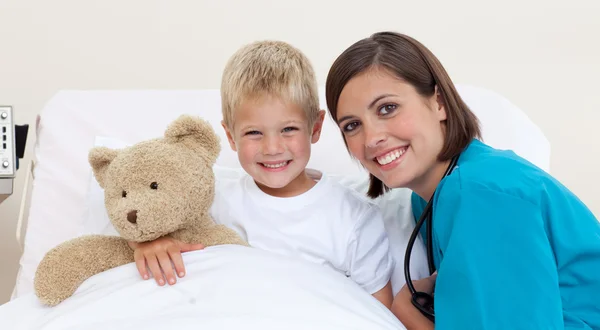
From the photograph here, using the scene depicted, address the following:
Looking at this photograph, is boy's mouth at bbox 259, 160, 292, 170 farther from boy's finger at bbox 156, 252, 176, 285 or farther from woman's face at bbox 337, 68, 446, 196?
boy's finger at bbox 156, 252, 176, 285

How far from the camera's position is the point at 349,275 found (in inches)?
50.2

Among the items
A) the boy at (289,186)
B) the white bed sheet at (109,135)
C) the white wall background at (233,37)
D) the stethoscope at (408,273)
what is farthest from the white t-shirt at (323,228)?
the white wall background at (233,37)

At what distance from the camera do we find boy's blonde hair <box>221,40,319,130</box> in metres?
1.23

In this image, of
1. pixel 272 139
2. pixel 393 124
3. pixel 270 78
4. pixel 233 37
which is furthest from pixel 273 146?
pixel 233 37

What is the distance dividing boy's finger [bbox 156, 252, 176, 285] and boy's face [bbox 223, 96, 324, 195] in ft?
0.92

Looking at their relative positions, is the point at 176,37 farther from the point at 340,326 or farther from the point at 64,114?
the point at 340,326

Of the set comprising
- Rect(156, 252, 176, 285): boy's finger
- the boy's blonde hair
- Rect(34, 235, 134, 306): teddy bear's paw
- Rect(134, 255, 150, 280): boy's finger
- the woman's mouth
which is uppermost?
the boy's blonde hair

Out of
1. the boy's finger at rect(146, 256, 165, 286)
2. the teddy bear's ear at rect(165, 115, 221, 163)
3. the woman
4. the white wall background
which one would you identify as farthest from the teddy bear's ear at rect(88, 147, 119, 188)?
the white wall background

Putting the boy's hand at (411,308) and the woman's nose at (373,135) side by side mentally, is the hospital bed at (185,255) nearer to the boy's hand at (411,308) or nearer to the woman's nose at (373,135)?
the boy's hand at (411,308)

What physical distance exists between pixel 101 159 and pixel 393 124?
57cm

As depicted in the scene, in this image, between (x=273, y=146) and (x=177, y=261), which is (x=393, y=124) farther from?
(x=177, y=261)

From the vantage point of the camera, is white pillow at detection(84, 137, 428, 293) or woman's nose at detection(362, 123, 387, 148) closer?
woman's nose at detection(362, 123, 387, 148)

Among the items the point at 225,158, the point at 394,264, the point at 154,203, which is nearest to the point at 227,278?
the point at 154,203

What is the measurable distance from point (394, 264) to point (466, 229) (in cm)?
37
